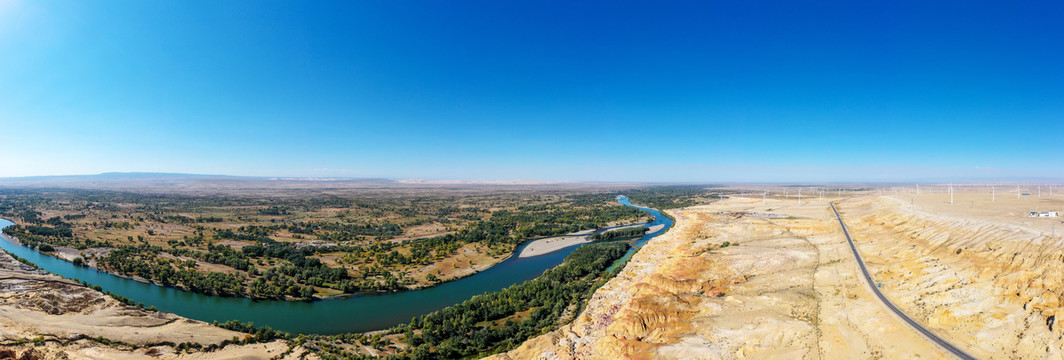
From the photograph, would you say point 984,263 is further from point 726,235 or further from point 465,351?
point 465,351

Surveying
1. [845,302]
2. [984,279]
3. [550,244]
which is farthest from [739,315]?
[550,244]

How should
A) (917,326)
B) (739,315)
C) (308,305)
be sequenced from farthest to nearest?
(308,305) → (739,315) → (917,326)

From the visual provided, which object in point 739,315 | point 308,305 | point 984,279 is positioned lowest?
point 308,305

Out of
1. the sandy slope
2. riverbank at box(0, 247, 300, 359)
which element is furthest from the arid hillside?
riverbank at box(0, 247, 300, 359)

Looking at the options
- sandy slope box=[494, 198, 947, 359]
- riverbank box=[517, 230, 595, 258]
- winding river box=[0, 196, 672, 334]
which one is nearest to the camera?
sandy slope box=[494, 198, 947, 359]

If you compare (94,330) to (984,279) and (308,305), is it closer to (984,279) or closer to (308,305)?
(308,305)

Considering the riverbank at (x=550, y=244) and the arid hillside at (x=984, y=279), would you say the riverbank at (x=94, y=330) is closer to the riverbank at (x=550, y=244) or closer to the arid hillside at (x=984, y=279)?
the riverbank at (x=550, y=244)

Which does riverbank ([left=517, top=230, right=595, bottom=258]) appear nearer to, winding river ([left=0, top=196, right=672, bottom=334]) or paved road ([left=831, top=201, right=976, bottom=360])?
winding river ([left=0, top=196, right=672, bottom=334])

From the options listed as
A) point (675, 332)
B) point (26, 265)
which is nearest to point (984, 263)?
point (675, 332)
